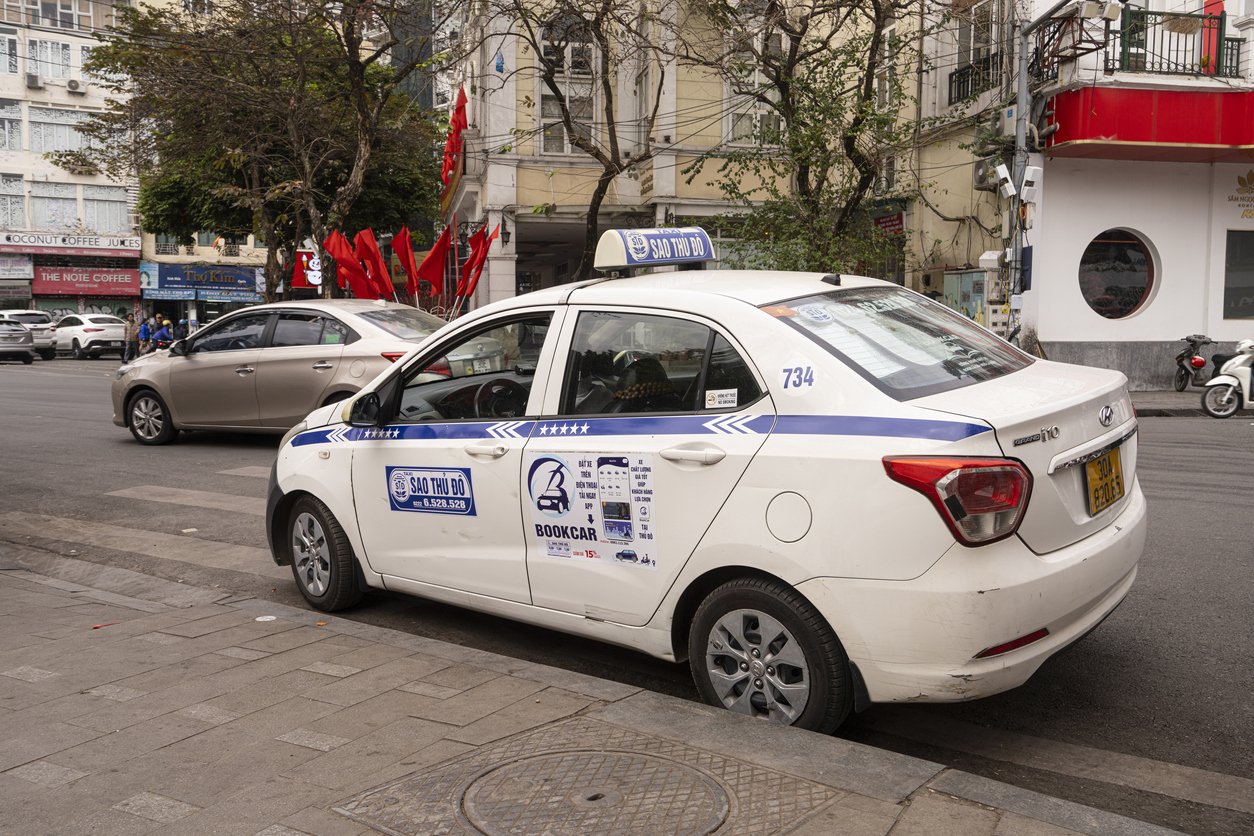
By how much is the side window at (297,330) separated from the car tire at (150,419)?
1.75 metres

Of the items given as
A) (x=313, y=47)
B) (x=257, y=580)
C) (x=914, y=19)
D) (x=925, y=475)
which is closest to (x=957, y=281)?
(x=914, y=19)

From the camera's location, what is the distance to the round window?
63.5 feet

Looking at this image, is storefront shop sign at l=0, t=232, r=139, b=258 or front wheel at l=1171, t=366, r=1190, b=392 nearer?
front wheel at l=1171, t=366, r=1190, b=392

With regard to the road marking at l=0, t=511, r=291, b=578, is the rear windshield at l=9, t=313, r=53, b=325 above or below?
above

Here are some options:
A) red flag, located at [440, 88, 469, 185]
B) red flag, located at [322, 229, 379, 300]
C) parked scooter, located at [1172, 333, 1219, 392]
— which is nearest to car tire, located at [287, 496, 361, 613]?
red flag, located at [322, 229, 379, 300]

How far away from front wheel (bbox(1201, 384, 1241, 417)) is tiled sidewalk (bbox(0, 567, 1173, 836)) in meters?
14.3

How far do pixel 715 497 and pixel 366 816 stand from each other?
60.5 inches

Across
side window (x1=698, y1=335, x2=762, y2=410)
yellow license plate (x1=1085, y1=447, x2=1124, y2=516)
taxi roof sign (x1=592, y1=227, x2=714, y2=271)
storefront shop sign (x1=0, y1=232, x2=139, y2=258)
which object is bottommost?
yellow license plate (x1=1085, y1=447, x2=1124, y2=516)

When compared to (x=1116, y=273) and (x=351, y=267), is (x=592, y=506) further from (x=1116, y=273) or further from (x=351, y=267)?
(x=1116, y=273)

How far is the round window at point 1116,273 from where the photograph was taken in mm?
19344

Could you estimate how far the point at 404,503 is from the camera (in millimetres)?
5074

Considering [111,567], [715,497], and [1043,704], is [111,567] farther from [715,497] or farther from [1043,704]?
[1043,704]

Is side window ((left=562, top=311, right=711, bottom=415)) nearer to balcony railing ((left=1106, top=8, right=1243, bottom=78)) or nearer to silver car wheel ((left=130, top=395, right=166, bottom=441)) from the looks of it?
silver car wheel ((left=130, top=395, right=166, bottom=441))

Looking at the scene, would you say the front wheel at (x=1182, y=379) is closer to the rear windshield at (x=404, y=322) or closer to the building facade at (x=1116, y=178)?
the building facade at (x=1116, y=178)
